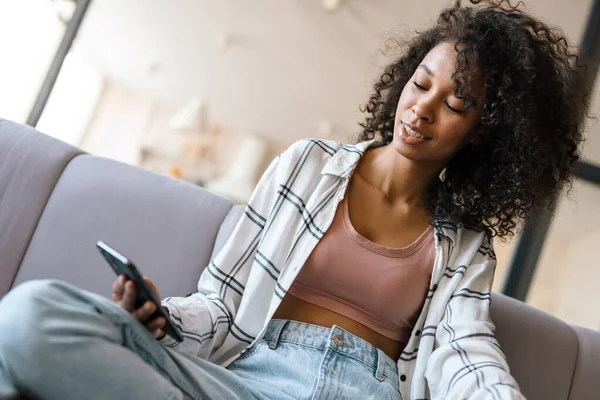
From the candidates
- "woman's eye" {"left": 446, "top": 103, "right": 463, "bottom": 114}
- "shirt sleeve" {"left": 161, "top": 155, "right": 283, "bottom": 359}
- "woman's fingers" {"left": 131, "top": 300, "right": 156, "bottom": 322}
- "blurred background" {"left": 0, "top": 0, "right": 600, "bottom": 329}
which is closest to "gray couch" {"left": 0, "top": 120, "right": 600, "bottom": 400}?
"shirt sleeve" {"left": 161, "top": 155, "right": 283, "bottom": 359}

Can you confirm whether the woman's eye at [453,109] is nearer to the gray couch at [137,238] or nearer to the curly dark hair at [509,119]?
the curly dark hair at [509,119]

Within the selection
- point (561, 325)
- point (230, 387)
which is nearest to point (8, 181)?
point (230, 387)

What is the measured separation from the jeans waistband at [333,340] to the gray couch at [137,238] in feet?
1.22

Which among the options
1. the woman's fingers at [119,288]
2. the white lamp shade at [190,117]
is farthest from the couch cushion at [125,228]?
the white lamp shade at [190,117]

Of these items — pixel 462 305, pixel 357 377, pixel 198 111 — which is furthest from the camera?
pixel 198 111

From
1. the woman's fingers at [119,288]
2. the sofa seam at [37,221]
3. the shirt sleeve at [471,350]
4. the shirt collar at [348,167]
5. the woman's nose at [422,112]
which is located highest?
the woman's nose at [422,112]

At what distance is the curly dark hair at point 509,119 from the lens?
1.12m

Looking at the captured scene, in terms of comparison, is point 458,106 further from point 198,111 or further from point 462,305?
point 198,111

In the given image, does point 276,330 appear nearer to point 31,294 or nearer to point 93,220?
point 31,294

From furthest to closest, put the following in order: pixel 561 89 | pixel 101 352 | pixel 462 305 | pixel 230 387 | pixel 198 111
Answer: pixel 198 111 < pixel 561 89 < pixel 462 305 < pixel 230 387 < pixel 101 352

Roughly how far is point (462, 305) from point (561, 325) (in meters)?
0.49

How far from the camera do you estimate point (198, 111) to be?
373 centimetres

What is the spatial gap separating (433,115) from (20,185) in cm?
92

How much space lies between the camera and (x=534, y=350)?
1.36 metres
